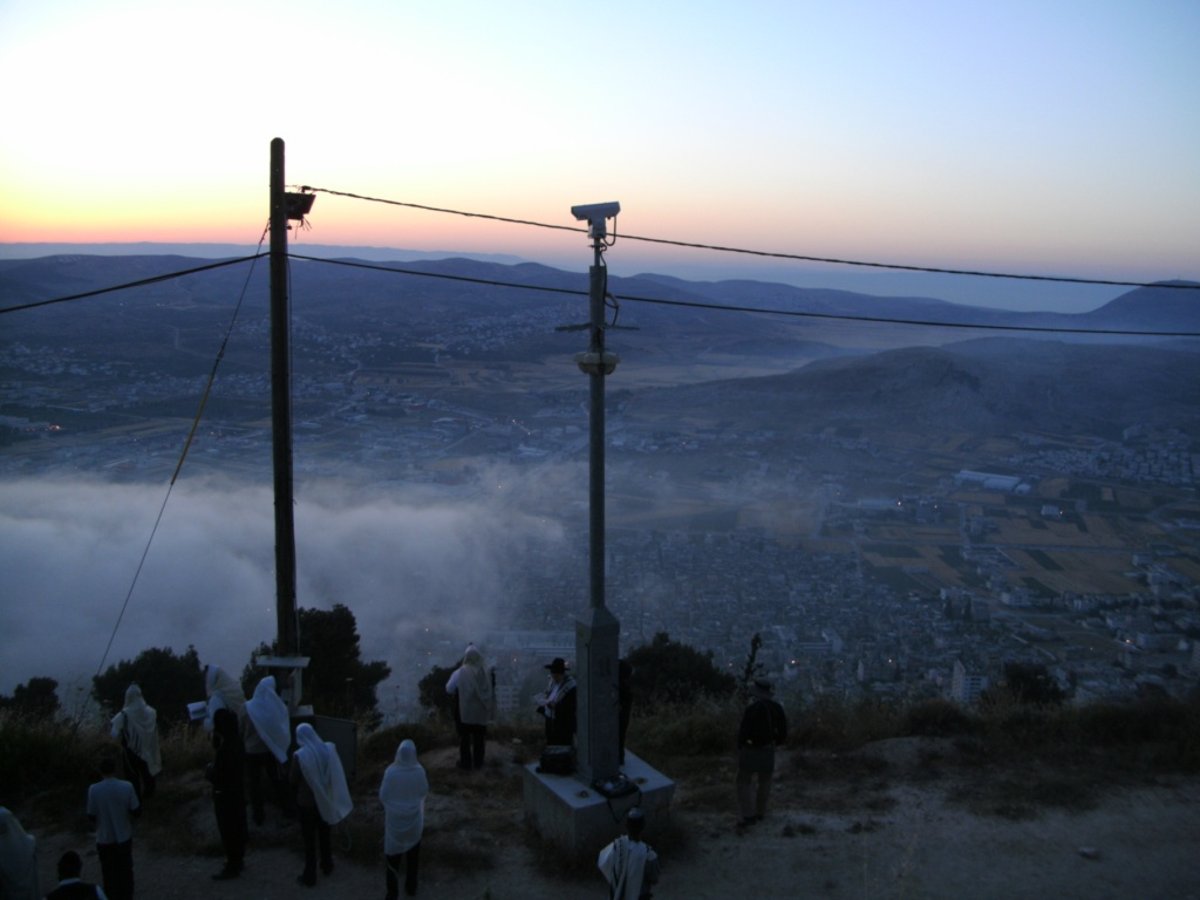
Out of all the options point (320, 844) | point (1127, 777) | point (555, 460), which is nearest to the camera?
point (320, 844)

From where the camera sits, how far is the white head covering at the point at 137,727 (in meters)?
8.03

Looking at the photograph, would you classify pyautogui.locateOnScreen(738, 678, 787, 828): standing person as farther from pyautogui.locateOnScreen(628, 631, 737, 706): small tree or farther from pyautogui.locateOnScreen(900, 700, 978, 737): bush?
pyautogui.locateOnScreen(628, 631, 737, 706): small tree

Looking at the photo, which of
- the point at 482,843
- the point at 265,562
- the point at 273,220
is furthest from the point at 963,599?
the point at 265,562

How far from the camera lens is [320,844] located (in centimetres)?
747

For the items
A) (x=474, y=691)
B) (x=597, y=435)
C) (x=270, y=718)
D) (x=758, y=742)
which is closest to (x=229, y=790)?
(x=270, y=718)

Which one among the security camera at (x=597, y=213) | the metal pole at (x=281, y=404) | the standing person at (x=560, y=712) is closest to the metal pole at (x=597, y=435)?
the security camera at (x=597, y=213)

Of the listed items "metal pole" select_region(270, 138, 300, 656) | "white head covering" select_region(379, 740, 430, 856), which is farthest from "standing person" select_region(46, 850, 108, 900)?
"metal pole" select_region(270, 138, 300, 656)

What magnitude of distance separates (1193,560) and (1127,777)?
2364 cm

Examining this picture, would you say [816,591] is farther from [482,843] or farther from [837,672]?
[482,843]

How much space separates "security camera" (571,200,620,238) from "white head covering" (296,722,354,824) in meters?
4.83

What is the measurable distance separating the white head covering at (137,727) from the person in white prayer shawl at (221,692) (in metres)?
0.66

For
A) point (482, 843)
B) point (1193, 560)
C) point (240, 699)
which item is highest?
Answer: point (240, 699)

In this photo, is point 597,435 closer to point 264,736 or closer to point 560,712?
point 560,712

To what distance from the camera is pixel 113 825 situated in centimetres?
667
